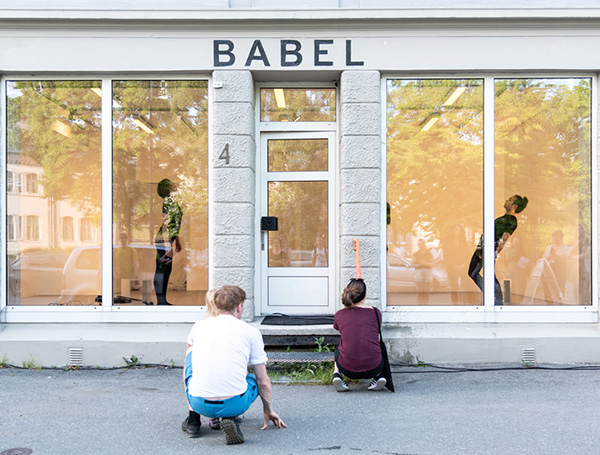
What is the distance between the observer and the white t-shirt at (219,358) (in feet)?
13.5

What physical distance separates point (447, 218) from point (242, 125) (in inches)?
186

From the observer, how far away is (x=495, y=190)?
331 inches

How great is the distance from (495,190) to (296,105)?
134 inches

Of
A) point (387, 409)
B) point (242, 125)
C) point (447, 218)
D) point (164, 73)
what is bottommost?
point (387, 409)

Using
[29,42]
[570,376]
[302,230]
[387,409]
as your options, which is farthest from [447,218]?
[29,42]

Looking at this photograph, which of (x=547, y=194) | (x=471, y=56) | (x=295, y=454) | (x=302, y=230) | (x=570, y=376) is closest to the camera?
(x=295, y=454)

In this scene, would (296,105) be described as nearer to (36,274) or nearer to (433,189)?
(433,189)

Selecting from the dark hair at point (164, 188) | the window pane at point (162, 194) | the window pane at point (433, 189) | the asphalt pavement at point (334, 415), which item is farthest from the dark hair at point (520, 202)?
the dark hair at point (164, 188)

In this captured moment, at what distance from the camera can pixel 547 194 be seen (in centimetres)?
940

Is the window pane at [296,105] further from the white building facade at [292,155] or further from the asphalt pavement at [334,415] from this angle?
the asphalt pavement at [334,415]

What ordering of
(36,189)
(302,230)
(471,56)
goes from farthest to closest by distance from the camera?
(36,189), (302,230), (471,56)

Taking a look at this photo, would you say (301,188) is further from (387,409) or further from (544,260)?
(544,260)

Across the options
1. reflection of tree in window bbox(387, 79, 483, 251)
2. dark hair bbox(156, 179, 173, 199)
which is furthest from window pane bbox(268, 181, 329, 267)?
dark hair bbox(156, 179, 173, 199)

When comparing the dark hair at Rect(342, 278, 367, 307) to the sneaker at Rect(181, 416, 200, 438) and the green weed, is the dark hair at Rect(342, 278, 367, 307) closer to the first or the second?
the sneaker at Rect(181, 416, 200, 438)
